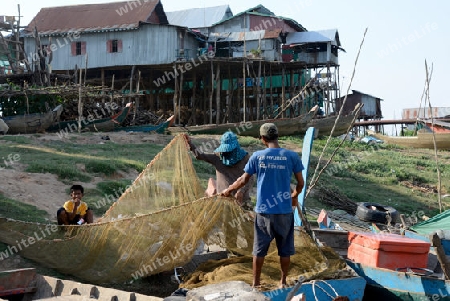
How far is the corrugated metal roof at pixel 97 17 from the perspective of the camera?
2812 centimetres

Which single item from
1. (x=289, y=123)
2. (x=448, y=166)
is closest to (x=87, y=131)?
(x=289, y=123)

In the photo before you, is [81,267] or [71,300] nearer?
[71,300]

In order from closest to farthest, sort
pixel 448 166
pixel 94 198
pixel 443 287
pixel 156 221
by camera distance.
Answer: pixel 443 287, pixel 156 221, pixel 94 198, pixel 448 166

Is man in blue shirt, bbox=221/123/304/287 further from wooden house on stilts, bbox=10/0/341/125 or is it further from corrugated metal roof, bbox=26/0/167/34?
corrugated metal roof, bbox=26/0/167/34

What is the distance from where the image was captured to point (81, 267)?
20.9 feet

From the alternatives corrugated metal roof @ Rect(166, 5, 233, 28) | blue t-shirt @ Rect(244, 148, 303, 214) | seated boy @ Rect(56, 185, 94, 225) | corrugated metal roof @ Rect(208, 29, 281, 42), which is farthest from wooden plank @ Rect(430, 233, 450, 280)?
corrugated metal roof @ Rect(166, 5, 233, 28)

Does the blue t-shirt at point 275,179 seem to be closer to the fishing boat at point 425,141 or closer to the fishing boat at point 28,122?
the fishing boat at point 28,122

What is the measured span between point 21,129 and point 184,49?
1135 cm

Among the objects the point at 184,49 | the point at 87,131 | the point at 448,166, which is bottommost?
the point at 448,166

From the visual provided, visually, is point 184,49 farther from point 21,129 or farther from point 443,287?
point 443,287

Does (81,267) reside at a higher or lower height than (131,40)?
lower

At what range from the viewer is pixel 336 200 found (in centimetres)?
1377

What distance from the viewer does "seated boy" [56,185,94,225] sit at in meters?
6.91

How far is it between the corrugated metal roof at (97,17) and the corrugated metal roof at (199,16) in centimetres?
351
